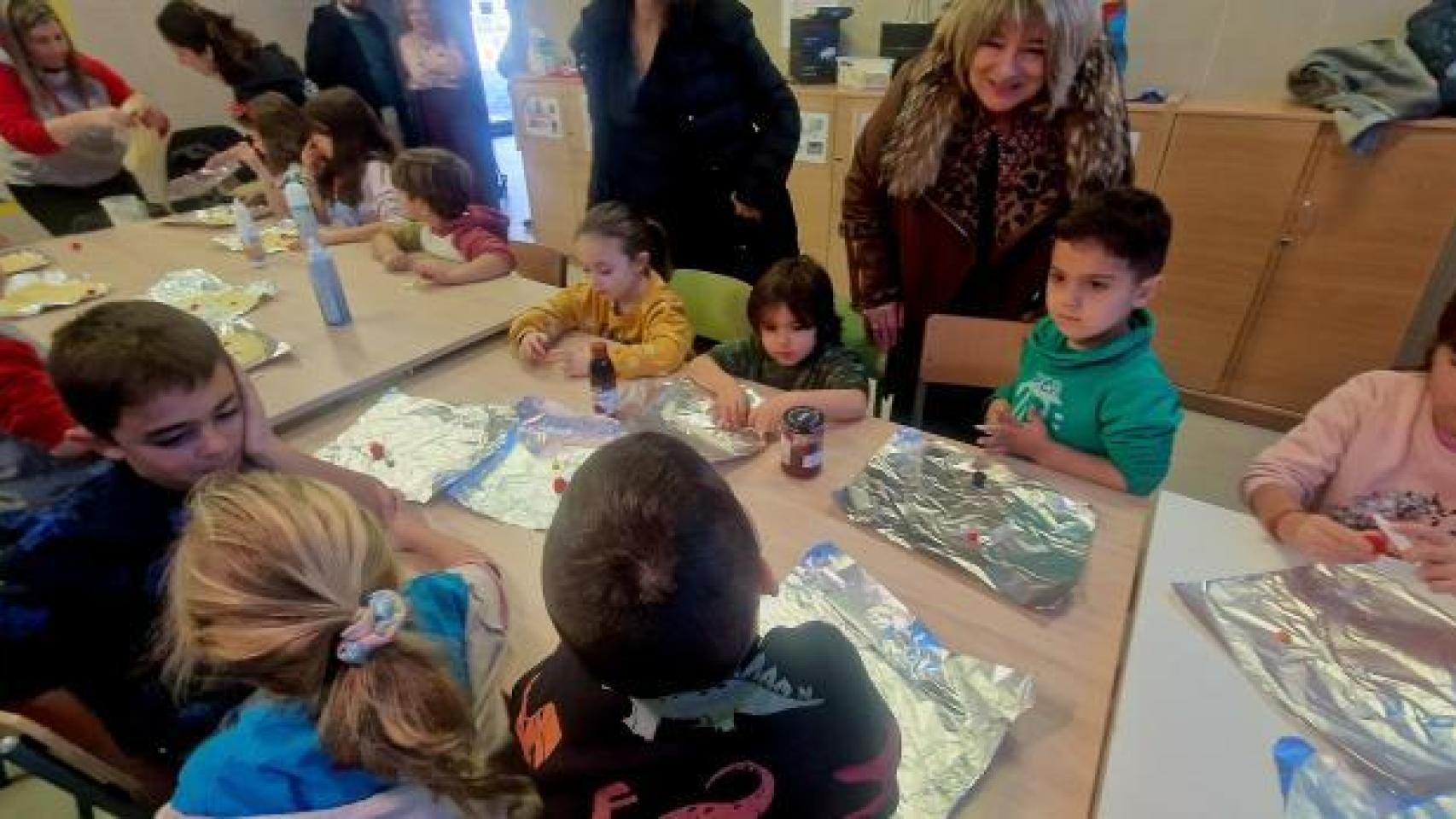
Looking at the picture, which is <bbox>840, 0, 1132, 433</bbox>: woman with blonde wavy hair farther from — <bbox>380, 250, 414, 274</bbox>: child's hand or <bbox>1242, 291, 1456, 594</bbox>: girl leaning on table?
<bbox>380, 250, 414, 274</bbox>: child's hand

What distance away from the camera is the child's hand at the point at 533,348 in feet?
5.48

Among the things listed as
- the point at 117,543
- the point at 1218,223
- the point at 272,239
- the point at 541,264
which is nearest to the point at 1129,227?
the point at 117,543

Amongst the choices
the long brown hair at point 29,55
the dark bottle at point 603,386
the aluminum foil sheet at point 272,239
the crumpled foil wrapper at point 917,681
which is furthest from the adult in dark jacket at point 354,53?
the crumpled foil wrapper at point 917,681

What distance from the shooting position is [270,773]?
66 cm

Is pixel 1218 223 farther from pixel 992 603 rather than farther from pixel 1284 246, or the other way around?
pixel 992 603

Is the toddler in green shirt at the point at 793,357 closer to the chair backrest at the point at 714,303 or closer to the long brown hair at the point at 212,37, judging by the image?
the chair backrest at the point at 714,303

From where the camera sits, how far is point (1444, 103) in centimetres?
219

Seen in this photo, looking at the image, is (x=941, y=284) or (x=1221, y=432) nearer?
(x=941, y=284)

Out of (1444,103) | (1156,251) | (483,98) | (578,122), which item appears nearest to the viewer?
(1156,251)

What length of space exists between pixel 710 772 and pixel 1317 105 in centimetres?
308

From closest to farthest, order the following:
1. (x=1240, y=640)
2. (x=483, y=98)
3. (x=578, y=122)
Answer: (x=1240, y=640) < (x=578, y=122) < (x=483, y=98)

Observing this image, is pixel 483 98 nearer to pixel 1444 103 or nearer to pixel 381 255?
pixel 381 255

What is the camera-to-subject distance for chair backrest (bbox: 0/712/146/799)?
2.69ft

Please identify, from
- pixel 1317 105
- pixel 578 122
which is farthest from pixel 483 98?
pixel 1317 105
